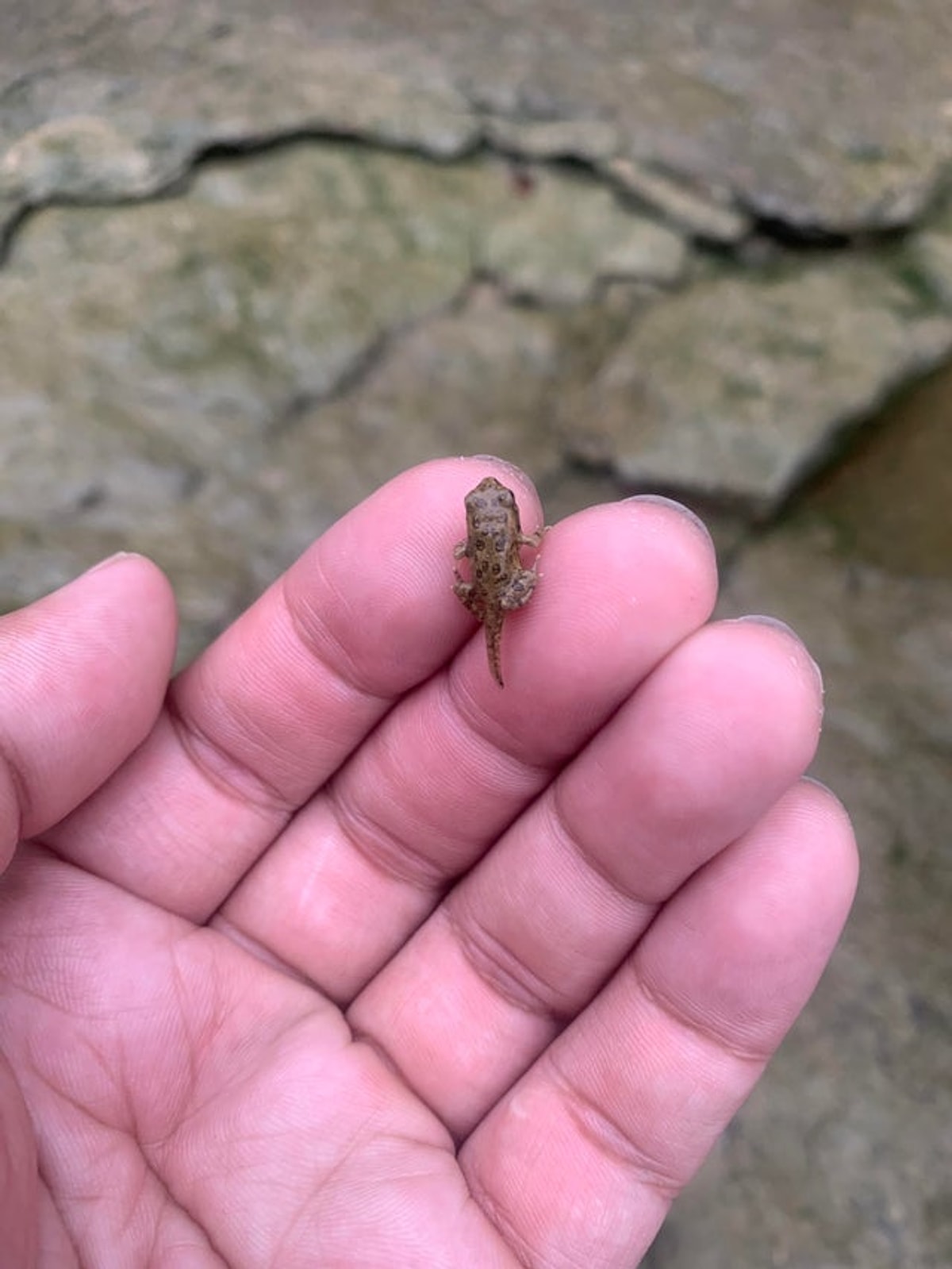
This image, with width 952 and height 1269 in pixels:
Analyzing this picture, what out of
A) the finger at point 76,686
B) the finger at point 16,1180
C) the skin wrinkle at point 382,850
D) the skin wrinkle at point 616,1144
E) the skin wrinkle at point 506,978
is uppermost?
the finger at point 76,686

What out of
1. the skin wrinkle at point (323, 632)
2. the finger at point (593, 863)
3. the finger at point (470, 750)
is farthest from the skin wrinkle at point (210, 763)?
the finger at point (593, 863)

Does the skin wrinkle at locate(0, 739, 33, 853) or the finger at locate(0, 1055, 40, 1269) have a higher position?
the skin wrinkle at locate(0, 739, 33, 853)

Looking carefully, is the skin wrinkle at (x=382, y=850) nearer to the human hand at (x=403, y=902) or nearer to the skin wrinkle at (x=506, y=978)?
the human hand at (x=403, y=902)

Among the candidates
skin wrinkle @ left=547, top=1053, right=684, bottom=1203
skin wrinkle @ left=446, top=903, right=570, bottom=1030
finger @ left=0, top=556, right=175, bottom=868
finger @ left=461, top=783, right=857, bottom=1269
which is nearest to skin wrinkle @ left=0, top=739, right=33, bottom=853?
finger @ left=0, top=556, right=175, bottom=868

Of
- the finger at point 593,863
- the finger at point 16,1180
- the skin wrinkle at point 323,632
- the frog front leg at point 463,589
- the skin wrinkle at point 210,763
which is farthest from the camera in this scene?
the skin wrinkle at point 210,763

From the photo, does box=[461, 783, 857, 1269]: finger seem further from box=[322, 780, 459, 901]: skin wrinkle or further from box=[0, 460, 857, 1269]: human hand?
box=[322, 780, 459, 901]: skin wrinkle

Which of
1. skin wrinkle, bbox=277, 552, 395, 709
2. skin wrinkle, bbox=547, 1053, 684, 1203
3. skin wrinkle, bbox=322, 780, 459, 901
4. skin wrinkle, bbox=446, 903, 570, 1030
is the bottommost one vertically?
skin wrinkle, bbox=547, 1053, 684, 1203

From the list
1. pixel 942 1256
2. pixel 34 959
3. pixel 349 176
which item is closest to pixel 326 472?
pixel 349 176

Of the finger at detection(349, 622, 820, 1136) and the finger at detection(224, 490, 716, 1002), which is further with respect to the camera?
the finger at detection(224, 490, 716, 1002)

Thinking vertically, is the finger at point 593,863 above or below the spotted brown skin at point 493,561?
below
